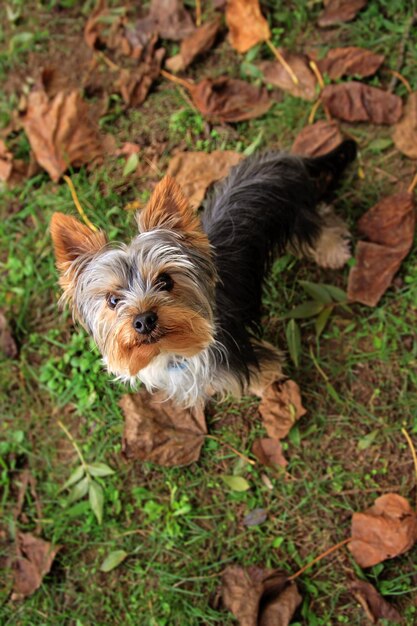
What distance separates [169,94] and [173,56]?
1.00 feet

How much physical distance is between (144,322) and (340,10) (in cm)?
299

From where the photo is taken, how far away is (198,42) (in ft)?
14.0

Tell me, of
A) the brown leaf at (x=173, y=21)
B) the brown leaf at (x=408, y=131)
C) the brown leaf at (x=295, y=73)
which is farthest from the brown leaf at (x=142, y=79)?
the brown leaf at (x=408, y=131)

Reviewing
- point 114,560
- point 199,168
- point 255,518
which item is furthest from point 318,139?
point 114,560

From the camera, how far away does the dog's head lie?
236 centimetres

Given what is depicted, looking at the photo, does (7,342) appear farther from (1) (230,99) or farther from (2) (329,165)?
(2) (329,165)

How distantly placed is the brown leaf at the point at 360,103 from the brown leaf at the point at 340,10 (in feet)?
1.74

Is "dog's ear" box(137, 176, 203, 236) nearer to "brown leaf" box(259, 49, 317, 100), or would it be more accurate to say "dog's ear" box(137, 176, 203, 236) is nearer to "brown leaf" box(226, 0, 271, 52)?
"brown leaf" box(259, 49, 317, 100)

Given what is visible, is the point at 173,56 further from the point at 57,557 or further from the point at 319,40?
the point at 57,557

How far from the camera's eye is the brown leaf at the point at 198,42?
4.27 m

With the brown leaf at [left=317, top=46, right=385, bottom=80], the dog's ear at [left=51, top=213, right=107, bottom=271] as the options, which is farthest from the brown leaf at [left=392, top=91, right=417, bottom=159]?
the dog's ear at [left=51, top=213, right=107, bottom=271]

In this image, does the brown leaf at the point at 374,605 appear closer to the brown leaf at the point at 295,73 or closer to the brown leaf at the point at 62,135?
the brown leaf at the point at 295,73

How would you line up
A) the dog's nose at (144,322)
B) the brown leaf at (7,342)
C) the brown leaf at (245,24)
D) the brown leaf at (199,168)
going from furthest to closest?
the brown leaf at (245,24), the brown leaf at (7,342), the brown leaf at (199,168), the dog's nose at (144,322)

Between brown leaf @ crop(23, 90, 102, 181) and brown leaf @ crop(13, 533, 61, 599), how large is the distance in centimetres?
246
